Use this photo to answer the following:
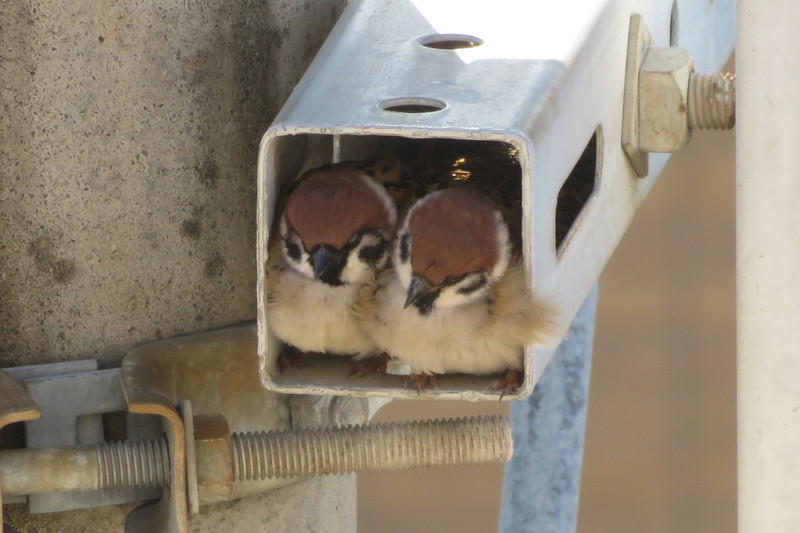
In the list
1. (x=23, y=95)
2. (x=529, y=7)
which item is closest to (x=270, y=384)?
(x=23, y=95)

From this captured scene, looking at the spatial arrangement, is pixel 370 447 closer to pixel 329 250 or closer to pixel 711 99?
pixel 329 250

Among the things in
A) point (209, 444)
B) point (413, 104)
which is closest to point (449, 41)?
point (413, 104)

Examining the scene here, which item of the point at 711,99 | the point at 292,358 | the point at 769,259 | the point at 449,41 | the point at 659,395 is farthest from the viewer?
the point at 659,395

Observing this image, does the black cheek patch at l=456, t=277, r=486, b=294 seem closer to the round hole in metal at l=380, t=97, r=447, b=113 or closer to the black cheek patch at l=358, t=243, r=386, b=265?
the black cheek patch at l=358, t=243, r=386, b=265

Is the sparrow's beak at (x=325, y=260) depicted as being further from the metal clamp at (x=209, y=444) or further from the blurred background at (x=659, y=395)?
the blurred background at (x=659, y=395)

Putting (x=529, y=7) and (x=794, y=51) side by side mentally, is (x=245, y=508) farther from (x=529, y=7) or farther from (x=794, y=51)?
(x=794, y=51)

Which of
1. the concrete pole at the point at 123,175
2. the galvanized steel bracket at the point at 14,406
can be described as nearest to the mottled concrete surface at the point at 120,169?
the concrete pole at the point at 123,175
